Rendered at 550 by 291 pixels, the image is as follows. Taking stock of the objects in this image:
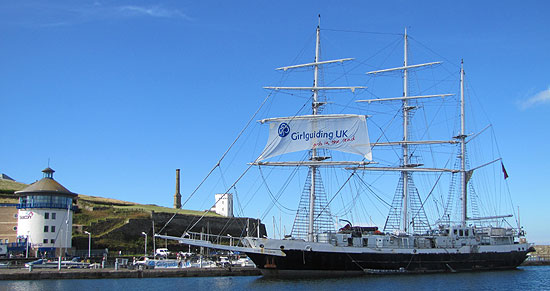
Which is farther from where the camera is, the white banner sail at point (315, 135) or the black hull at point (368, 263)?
the white banner sail at point (315, 135)

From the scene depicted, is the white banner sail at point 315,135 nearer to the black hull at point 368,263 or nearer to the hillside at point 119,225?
the black hull at point 368,263

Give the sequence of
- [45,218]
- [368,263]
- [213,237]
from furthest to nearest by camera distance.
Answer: [213,237]
[45,218]
[368,263]

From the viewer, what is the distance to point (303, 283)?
40500 mm

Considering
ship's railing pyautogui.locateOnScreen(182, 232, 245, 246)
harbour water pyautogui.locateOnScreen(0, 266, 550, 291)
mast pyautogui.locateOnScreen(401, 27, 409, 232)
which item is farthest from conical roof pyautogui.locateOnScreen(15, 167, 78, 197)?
mast pyautogui.locateOnScreen(401, 27, 409, 232)

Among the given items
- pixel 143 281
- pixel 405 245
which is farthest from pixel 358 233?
pixel 143 281

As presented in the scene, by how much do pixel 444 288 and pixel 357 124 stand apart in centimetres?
1827

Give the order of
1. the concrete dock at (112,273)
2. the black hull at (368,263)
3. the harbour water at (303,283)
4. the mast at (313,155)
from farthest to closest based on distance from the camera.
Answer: the mast at (313,155), the black hull at (368,263), the concrete dock at (112,273), the harbour water at (303,283)

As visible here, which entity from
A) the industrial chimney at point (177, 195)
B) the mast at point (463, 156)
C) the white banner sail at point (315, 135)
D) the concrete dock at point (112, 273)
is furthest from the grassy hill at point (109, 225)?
the mast at point (463, 156)

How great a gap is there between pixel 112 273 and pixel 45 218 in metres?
16.7

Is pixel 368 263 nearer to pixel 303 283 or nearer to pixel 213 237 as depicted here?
pixel 303 283

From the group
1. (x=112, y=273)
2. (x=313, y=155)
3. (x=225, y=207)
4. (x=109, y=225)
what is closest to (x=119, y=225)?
(x=109, y=225)

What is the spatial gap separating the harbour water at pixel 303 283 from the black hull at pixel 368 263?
135cm

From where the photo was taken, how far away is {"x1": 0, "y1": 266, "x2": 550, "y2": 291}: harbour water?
3812cm

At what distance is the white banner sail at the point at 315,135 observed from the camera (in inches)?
2010
